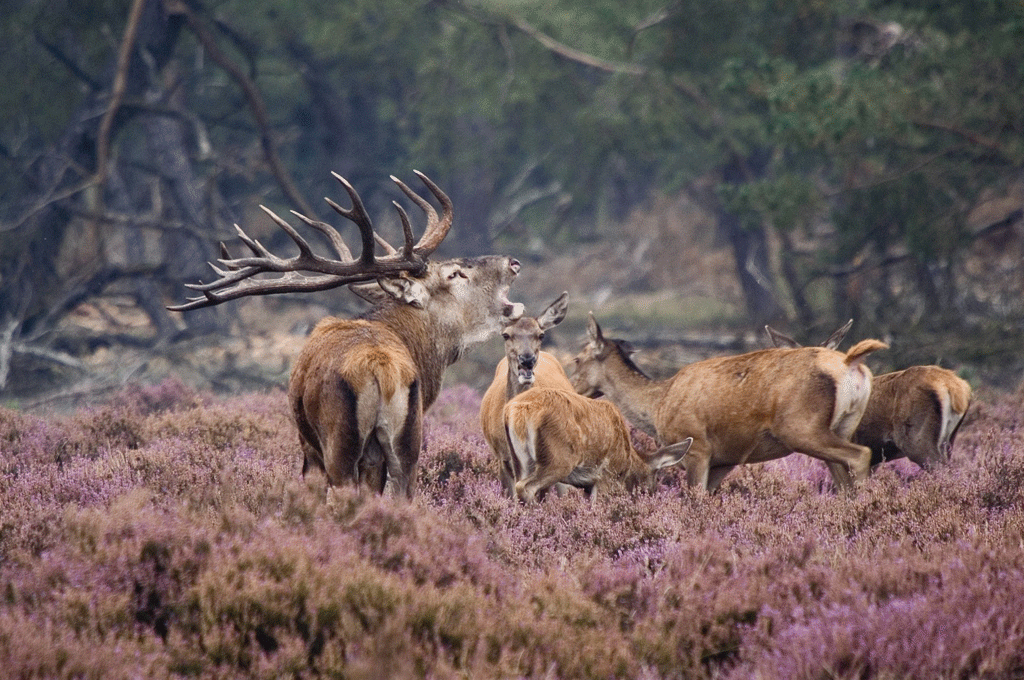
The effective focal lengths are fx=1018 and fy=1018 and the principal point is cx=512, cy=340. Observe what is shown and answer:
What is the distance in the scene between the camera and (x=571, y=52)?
19.9 meters

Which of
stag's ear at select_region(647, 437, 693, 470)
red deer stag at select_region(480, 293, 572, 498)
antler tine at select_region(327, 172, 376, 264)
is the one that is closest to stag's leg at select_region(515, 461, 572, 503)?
red deer stag at select_region(480, 293, 572, 498)

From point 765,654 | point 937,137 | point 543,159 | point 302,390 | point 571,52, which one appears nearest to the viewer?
point 765,654

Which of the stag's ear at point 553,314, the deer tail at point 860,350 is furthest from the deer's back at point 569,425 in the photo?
the deer tail at point 860,350

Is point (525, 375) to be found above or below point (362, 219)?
below

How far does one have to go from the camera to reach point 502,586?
16.1ft

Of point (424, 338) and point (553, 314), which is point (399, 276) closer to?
point (424, 338)

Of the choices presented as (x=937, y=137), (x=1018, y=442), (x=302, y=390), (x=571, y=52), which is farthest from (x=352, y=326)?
(x=571, y=52)

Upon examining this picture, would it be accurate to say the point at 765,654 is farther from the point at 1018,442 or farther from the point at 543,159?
the point at 543,159

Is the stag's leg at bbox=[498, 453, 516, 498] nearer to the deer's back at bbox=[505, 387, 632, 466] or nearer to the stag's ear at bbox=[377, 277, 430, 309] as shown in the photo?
the deer's back at bbox=[505, 387, 632, 466]

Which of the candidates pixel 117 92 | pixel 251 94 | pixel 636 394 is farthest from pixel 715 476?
pixel 117 92

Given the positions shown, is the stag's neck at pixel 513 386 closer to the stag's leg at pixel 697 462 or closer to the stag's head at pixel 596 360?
the stag's head at pixel 596 360

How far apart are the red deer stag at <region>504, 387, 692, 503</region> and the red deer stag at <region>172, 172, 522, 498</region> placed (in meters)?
0.71

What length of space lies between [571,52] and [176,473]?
48.2ft

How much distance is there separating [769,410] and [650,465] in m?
0.93
